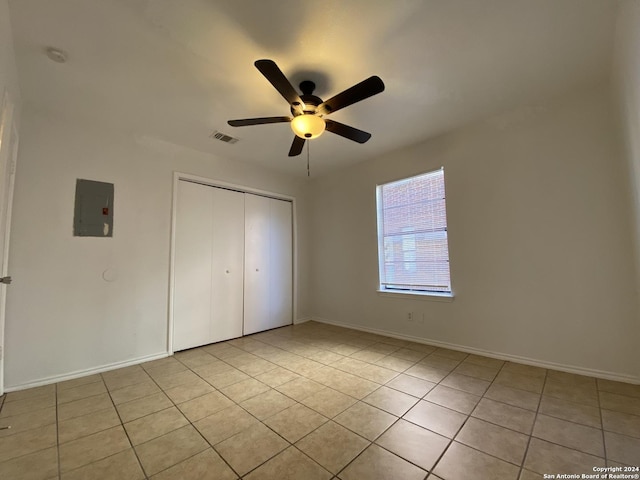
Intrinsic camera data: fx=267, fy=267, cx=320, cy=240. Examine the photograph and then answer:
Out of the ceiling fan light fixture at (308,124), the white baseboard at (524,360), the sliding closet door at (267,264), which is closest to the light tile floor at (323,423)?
the white baseboard at (524,360)

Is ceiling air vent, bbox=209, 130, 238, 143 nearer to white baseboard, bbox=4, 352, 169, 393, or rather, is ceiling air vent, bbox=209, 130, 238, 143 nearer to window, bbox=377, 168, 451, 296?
window, bbox=377, 168, 451, 296

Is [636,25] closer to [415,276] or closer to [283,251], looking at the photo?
[415,276]

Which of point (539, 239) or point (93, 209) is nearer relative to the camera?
point (539, 239)

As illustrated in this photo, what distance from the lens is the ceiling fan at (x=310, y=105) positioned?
5.65 feet

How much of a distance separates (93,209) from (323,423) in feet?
9.77

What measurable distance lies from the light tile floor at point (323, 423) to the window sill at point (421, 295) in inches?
27.5

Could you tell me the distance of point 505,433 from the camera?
5.37 feet

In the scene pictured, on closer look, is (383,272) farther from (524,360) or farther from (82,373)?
(82,373)

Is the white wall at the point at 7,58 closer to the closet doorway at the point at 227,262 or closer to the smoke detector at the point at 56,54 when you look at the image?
the smoke detector at the point at 56,54

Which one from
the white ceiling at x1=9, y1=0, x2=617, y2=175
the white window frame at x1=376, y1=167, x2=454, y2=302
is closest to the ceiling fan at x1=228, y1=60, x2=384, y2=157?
the white ceiling at x1=9, y1=0, x2=617, y2=175

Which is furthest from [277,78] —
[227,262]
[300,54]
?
[227,262]

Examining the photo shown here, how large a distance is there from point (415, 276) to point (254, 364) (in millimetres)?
2235

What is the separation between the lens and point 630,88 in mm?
1762

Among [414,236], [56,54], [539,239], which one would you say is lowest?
[539,239]
